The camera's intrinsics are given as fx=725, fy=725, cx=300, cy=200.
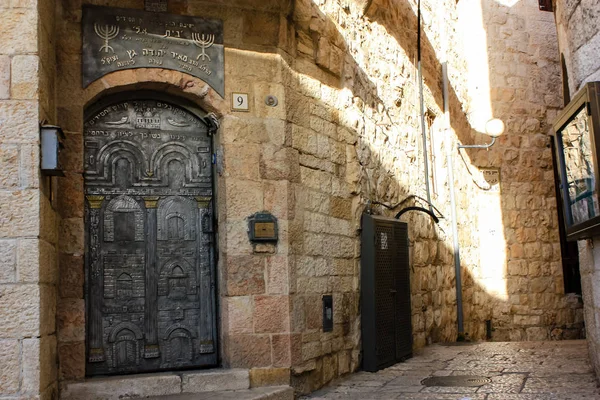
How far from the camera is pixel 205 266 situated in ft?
17.8

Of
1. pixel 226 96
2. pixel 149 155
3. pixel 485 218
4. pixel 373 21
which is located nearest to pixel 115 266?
pixel 149 155

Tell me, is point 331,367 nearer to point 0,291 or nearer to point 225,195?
point 225,195

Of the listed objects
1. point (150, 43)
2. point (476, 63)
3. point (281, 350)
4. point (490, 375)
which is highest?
point (476, 63)

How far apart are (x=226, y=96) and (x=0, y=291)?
214 cm

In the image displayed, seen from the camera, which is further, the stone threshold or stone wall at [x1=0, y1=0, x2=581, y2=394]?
the stone threshold

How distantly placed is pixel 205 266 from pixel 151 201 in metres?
0.63

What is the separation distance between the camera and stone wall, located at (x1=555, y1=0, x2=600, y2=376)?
4.74 m

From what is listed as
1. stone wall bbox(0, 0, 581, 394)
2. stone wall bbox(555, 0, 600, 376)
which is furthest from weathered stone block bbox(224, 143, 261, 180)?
stone wall bbox(555, 0, 600, 376)

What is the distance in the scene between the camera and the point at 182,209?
17.7ft

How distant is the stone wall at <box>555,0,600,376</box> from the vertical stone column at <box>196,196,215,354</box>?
108 inches

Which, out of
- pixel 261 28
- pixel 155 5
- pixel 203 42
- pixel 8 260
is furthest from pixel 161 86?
pixel 8 260

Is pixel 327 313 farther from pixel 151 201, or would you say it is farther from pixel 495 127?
pixel 495 127

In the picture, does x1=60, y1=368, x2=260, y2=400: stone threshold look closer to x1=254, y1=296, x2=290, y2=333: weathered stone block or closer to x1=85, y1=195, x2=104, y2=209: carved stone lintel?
x1=254, y1=296, x2=290, y2=333: weathered stone block

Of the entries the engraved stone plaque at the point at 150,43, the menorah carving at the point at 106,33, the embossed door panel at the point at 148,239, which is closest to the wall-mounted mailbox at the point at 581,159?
the engraved stone plaque at the point at 150,43
